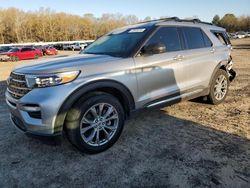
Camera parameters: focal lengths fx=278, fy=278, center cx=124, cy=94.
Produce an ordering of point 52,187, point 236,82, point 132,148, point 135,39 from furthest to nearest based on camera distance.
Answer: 1. point 236,82
2. point 135,39
3. point 132,148
4. point 52,187

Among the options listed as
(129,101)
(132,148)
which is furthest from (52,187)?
(129,101)

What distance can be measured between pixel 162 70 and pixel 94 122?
148 cm

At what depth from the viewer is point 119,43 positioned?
4.86m

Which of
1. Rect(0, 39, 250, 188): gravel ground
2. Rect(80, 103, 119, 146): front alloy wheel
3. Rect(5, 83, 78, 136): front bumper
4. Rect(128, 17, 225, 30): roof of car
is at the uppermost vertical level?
Rect(128, 17, 225, 30): roof of car

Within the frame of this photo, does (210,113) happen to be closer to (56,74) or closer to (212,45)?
(212,45)

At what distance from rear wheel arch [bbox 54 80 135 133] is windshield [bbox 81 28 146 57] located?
23.1 inches

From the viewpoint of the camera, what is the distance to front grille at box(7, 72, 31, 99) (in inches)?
147

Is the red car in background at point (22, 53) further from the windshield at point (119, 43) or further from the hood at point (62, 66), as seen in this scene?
the hood at point (62, 66)

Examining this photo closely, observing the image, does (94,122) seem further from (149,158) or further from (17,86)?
(17,86)

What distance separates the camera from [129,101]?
4285 mm

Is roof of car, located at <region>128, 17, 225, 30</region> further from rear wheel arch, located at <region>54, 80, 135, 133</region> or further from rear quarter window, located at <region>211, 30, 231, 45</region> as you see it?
rear wheel arch, located at <region>54, 80, 135, 133</region>

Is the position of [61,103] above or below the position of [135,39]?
below

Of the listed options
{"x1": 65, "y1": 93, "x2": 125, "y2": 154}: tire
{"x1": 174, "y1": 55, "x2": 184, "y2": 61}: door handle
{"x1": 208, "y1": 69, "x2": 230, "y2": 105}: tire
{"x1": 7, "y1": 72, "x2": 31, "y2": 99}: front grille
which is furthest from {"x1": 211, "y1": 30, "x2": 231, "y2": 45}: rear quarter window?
{"x1": 7, "y1": 72, "x2": 31, "y2": 99}: front grille

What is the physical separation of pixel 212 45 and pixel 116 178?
3.76m
